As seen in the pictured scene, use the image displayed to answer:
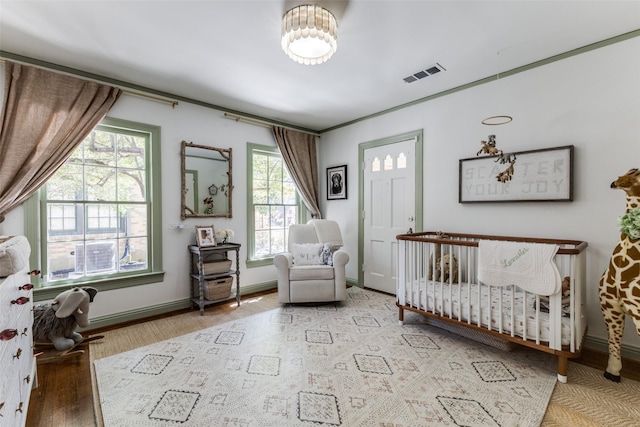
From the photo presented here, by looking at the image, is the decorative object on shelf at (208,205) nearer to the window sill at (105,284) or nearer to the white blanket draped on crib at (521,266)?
the window sill at (105,284)

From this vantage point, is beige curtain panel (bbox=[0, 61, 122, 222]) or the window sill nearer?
beige curtain panel (bbox=[0, 61, 122, 222])

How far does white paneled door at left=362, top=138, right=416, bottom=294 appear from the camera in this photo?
360 cm

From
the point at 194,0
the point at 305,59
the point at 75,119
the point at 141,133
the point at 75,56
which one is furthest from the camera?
the point at 141,133

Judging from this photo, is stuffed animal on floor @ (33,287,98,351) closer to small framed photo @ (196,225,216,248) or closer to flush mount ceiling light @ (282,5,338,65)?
small framed photo @ (196,225,216,248)

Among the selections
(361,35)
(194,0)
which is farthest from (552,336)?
(194,0)

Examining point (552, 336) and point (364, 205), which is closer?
point (552, 336)

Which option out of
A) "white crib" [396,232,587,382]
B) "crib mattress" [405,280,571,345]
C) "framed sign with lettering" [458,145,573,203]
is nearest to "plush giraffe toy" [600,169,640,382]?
"white crib" [396,232,587,382]

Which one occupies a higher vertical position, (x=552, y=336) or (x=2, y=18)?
(x=2, y=18)

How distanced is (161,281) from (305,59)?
278cm

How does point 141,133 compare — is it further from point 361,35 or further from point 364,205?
point 364,205

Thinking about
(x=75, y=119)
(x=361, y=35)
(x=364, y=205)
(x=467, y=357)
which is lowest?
(x=467, y=357)

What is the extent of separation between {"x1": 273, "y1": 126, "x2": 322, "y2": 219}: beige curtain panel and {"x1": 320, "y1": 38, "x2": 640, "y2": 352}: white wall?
1795 millimetres

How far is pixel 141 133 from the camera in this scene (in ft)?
10.2

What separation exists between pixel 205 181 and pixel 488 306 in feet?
10.7
